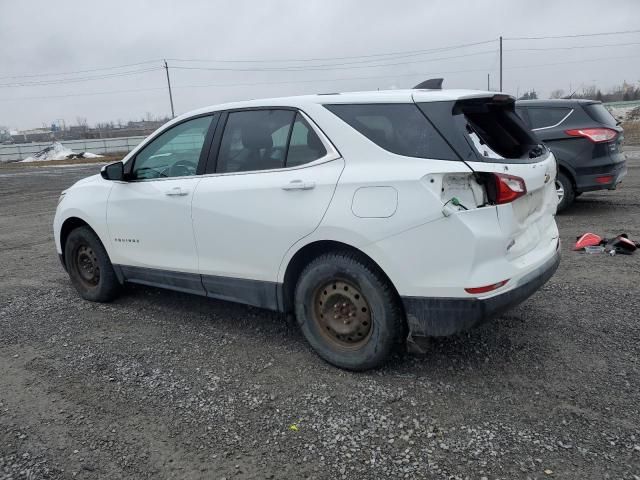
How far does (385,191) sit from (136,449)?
200 cm

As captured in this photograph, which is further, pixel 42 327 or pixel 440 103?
pixel 42 327

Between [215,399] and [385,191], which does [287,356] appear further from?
[385,191]

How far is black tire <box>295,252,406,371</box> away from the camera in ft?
10.9

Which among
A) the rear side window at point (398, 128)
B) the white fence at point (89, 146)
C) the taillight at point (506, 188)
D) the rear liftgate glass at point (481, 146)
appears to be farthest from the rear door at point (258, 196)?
the white fence at point (89, 146)

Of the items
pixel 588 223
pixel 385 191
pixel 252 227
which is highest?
pixel 385 191

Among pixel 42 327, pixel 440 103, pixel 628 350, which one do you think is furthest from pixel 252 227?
pixel 628 350

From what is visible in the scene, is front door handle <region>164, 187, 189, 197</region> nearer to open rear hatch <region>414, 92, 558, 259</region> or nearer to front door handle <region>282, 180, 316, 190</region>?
front door handle <region>282, 180, 316, 190</region>

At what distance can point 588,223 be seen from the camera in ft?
24.9

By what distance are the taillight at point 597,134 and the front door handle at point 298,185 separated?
19.3 ft

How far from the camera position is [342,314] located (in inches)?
141

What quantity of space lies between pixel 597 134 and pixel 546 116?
80cm

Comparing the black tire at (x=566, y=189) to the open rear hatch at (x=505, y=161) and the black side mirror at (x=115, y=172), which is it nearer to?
the open rear hatch at (x=505, y=161)

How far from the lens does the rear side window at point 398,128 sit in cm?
318

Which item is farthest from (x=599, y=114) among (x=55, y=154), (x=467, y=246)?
(x=55, y=154)
